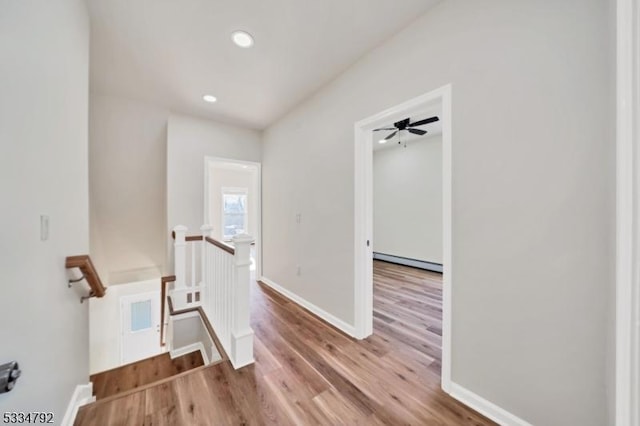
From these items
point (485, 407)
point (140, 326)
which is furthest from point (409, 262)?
point (140, 326)

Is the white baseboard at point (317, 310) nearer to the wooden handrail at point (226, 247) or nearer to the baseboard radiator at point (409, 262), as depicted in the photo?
the wooden handrail at point (226, 247)

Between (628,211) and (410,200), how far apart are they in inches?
186

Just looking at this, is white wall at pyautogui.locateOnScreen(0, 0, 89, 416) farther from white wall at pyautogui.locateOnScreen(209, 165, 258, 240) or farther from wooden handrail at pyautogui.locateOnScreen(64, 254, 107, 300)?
white wall at pyautogui.locateOnScreen(209, 165, 258, 240)

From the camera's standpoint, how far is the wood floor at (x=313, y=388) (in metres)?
1.39

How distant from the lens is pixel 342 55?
2211mm

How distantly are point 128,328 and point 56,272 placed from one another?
4889 millimetres

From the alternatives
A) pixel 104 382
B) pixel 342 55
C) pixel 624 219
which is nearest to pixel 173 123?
pixel 342 55

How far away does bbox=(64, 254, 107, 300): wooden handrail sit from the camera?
1379 mm

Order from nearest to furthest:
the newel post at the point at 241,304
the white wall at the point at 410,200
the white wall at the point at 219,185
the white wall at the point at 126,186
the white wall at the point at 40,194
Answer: the white wall at the point at 40,194 < the newel post at the point at 241,304 < the white wall at the point at 126,186 < the white wall at the point at 410,200 < the white wall at the point at 219,185

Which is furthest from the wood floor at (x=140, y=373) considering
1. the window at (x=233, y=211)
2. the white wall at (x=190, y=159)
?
the window at (x=233, y=211)

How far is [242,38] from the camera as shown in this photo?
6.54 ft

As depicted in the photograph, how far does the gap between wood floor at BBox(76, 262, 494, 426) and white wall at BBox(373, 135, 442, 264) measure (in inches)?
107

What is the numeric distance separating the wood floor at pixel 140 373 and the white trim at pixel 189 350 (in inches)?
1.4

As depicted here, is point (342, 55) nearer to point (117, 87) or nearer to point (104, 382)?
point (117, 87)
